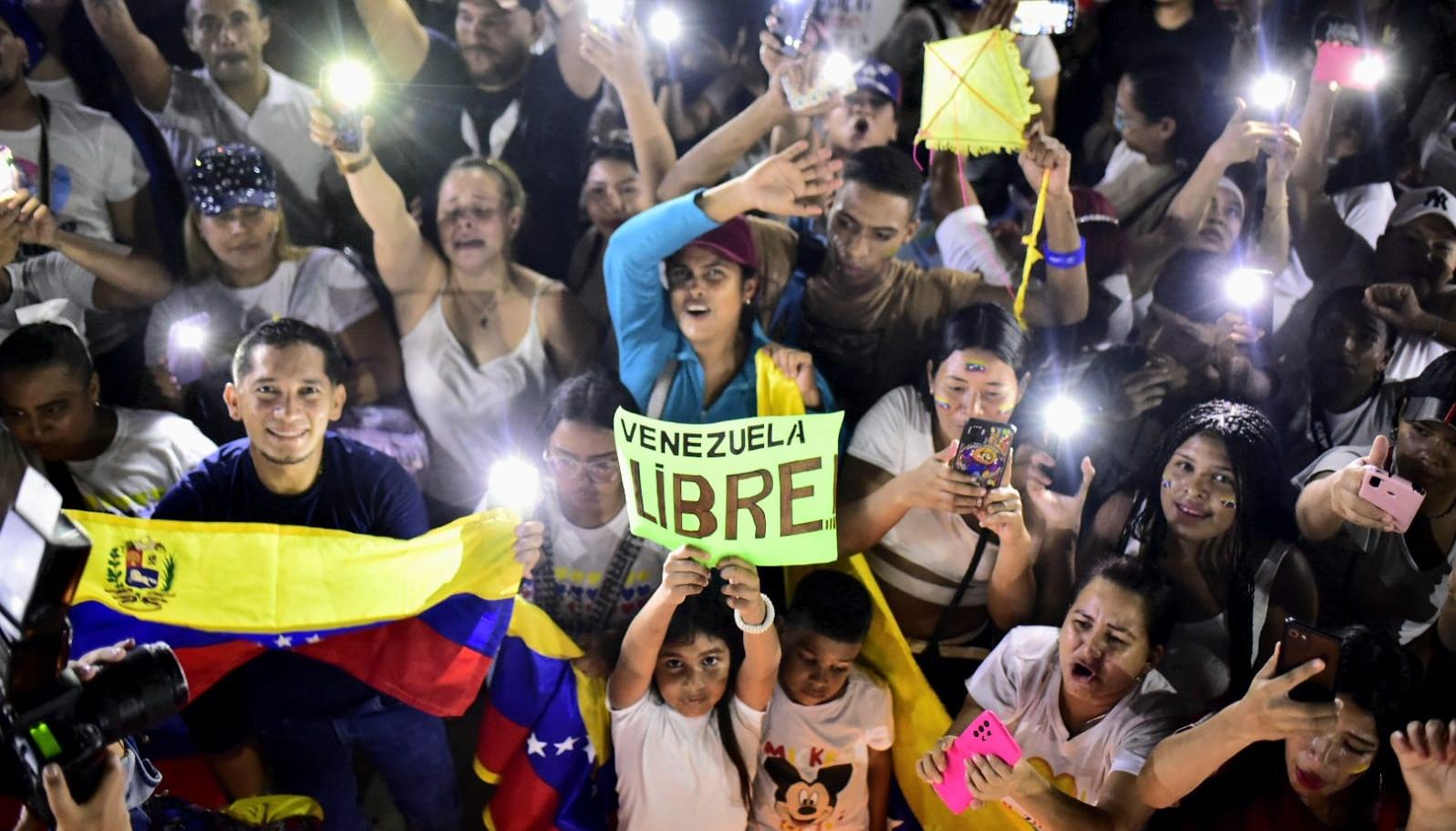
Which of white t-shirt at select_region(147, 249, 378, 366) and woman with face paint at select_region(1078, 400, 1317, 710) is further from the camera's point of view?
white t-shirt at select_region(147, 249, 378, 366)

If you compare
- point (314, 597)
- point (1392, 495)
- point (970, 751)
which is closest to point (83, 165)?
point (314, 597)

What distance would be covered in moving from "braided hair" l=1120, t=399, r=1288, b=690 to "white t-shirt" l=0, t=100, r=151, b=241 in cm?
302

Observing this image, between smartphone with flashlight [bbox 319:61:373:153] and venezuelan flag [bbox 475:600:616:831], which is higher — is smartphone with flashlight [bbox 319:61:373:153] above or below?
above

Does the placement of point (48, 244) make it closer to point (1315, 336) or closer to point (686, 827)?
point (686, 827)

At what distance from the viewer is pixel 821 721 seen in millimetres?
3373

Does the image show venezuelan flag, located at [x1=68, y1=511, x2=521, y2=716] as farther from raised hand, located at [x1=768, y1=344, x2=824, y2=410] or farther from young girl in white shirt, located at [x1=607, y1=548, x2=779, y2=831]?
raised hand, located at [x1=768, y1=344, x2=824, y2=410]

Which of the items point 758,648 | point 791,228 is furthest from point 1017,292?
point 758,648

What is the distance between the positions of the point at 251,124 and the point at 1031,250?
2277mm

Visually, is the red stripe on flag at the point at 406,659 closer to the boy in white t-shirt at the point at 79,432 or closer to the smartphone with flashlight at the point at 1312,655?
the boy in white t-shirt at the point at 79,432

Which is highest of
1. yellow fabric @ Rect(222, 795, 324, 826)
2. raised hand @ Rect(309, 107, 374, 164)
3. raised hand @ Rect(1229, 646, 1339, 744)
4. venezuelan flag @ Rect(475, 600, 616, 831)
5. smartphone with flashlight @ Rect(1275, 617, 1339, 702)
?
raised hand @ Rect(309, 107, 374, 164)

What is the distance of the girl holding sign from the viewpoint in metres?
3.38

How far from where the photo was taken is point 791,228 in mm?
3578

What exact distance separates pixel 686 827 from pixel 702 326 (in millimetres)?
1405

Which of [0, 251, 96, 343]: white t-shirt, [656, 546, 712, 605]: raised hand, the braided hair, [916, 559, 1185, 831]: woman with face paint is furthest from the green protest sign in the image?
[0, 251, 96, 343]: white t-shirt
